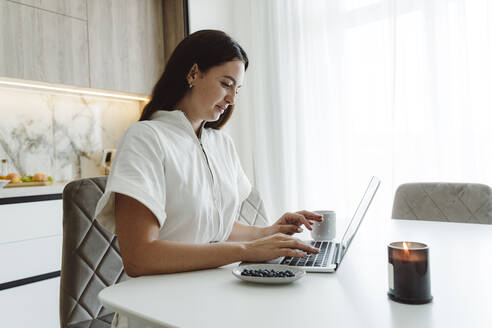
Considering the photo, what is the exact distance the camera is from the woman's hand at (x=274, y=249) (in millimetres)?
863

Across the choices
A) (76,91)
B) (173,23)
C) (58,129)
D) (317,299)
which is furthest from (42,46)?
(317,299)

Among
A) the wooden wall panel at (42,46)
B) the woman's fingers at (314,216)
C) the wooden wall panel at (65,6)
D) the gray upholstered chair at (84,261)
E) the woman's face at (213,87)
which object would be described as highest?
the wooden wall panel at (65,6)

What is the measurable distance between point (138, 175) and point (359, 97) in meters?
2.26

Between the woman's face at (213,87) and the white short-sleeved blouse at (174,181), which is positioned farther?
the woman's face at (213,87)

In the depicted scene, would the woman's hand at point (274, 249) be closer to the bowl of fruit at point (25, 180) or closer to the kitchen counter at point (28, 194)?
the kitchen counter at point (28, 194)

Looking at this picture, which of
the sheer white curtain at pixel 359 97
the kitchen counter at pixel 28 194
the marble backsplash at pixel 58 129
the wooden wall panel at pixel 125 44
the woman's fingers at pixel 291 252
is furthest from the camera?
the wooden wall panel at pixel 125 44

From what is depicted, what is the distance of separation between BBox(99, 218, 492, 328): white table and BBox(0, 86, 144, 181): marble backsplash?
239 centimetres

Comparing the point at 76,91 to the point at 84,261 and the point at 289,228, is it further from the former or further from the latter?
the point at 289,228

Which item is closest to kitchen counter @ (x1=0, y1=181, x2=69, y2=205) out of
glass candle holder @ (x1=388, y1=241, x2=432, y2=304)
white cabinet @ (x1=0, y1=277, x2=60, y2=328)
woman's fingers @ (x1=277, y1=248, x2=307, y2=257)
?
white cabinet @ (x1=0, y1=277, x2=60, y2=328)

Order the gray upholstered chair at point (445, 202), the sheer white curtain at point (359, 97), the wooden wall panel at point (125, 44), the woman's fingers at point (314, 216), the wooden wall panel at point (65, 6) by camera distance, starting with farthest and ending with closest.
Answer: the wooden wall panel at point (125, 44), the wooden wall panel at point (65, 6), the sheer white curtain at point (359, 97), the gray upholstered chair at point (445, 202), the woman's fingers at point (314, 216)

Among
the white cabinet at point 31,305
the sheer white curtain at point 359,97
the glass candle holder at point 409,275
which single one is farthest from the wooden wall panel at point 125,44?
the glass candle holder at point 409,275

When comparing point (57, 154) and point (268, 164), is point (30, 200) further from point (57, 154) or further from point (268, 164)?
point (268, 164)

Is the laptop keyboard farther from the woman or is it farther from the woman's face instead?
the woman's face

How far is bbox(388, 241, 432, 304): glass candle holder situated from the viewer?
2.13ft
